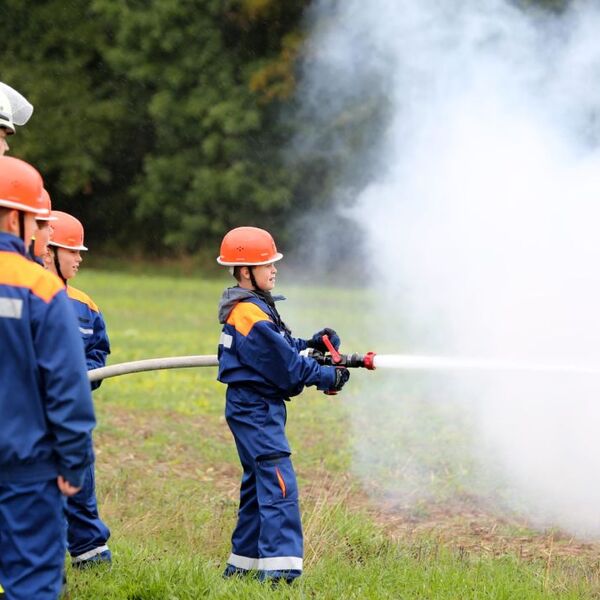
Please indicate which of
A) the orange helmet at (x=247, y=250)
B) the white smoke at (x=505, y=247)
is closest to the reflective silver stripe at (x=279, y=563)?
the orange helmet at (x=247, y=250)

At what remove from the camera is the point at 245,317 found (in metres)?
5.61

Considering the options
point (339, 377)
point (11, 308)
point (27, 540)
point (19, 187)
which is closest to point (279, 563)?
point (339, 377)

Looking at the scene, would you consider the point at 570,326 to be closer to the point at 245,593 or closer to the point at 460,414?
the point at 460,414

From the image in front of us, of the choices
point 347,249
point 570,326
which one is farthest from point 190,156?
point 570,326

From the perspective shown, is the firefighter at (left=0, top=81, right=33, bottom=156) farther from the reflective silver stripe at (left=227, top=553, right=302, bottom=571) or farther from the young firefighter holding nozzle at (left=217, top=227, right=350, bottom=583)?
the reflective silver stripe at (left=227, top=553, right=302, bottom=571)

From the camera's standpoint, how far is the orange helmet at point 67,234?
609 cm

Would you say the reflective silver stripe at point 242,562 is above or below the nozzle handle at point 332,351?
below

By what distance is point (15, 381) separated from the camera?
12.8 feet

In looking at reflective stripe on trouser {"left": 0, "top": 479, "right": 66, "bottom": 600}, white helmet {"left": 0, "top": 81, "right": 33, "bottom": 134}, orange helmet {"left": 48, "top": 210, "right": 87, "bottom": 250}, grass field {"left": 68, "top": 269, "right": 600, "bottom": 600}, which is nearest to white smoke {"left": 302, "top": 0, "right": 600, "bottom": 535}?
grass field {"left": 68, "top": 269, "right": 600, "bottom": 600}

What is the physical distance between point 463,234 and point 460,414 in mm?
Answer: 1719

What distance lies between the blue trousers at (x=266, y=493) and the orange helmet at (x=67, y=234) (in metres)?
1.22

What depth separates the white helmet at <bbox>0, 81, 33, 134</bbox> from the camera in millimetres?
5652

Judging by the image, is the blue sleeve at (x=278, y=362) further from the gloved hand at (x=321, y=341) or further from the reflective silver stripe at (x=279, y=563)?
the reflective silver stripe at (x=279, y=563)

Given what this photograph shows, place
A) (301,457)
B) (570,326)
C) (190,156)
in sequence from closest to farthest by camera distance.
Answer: (570,326)
(301,457)
(190,156)
